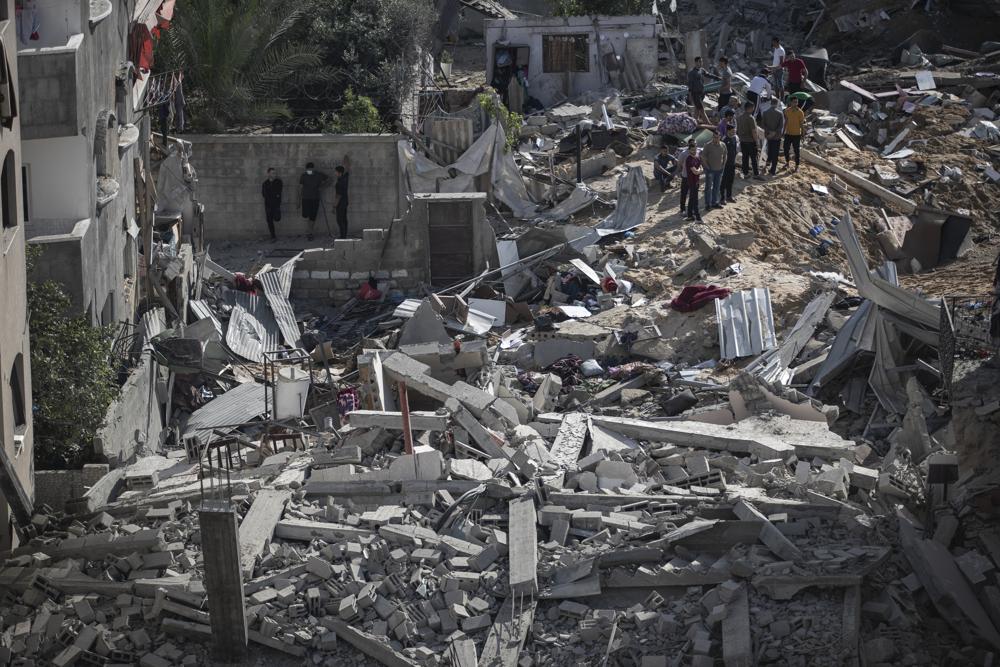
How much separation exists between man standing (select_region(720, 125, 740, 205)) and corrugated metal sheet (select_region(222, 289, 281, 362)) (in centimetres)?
752

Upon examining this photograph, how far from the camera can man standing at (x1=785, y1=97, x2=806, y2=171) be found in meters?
24.9

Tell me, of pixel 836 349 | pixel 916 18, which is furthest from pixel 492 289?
pixel 916 18

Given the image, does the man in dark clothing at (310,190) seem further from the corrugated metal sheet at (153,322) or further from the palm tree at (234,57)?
the corrugated metal sheet at (153,322)

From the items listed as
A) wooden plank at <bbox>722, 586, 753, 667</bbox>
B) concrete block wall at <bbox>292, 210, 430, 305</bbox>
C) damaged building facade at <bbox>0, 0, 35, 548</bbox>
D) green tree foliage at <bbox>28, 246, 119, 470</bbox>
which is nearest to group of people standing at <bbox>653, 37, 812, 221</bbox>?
concrete block wall at <bbox>292, 210, 430, 305</bbox>

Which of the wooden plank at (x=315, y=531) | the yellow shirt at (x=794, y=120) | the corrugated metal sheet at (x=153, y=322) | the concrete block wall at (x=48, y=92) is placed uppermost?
the concrete block wall at (x=48, y=92)

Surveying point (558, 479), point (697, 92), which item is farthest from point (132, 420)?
point (697, 92)

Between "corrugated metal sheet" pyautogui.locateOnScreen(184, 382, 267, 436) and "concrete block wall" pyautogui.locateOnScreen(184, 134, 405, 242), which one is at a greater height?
"concrete block wall" pyautogui.locateOnScreen(184, 134, 405, 242)

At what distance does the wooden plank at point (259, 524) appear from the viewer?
1446 cm

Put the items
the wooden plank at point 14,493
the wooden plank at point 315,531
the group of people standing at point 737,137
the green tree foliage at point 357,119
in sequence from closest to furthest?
the wooden plank at point 14,493 → the wooden plank at point 315,531 → the group of people standing at point 737,137 → the green tree foliage at point 357,119

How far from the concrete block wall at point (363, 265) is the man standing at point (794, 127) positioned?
6.47 m

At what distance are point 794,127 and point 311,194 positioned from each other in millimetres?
8464

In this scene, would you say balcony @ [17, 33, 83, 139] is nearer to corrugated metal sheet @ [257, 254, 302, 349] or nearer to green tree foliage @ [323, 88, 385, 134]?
corrugated metal sheet @ [257, 254, 302, 349]

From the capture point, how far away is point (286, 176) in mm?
25938

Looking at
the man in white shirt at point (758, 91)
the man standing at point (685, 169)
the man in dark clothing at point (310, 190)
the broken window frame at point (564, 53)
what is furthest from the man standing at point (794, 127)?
the man in dark clothing at point (310, 190)
